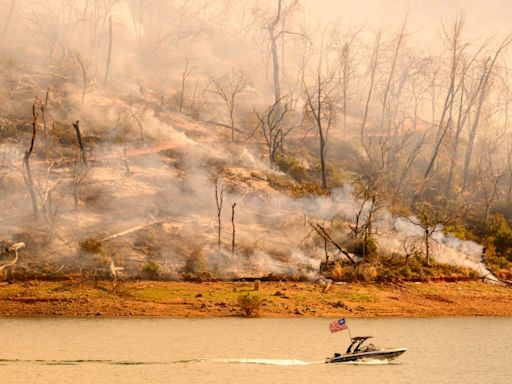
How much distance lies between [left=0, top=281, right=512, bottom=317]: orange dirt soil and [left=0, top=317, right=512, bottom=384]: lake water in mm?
1819

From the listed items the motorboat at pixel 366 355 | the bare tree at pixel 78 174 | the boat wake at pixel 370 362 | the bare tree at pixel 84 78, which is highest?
the bare tree at pixel 84 78

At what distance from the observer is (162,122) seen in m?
74.6

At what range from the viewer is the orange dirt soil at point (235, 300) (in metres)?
40.8

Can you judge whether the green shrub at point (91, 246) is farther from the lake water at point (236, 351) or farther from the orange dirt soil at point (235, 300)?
the lake water at point (236, 351)

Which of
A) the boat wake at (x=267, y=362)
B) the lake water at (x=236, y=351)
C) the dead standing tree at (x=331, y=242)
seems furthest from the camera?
the dead standing tree at (x=331, y=242)

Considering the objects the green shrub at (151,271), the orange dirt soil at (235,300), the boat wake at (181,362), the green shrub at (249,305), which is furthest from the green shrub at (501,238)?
the boat wake at (181,362)

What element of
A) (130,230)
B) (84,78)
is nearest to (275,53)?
(84,78)

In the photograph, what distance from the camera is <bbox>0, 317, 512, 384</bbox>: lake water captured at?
85.5 feet

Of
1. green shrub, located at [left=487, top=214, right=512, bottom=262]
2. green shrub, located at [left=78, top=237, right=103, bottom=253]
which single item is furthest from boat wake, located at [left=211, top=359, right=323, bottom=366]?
green shrub, located at [left=487, top=214, right=512, bottom=262]

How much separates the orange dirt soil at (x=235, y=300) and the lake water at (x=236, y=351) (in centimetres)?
182

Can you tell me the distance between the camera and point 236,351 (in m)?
30.1

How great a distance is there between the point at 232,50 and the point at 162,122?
53.5 meters

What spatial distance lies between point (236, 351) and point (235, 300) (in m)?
12.1

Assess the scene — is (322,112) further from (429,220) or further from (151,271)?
(151,271)
